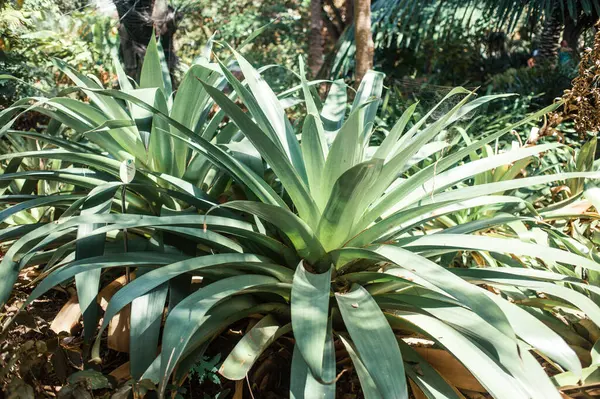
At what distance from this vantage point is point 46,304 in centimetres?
245

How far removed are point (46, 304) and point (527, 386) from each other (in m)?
2.00

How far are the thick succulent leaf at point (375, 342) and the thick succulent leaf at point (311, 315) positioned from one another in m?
0.08

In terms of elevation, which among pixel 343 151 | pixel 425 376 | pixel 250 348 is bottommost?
pixel 425 376

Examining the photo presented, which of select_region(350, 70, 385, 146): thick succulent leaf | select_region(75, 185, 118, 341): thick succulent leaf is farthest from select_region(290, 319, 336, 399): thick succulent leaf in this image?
select_region(350, 70, 385, 146): thick succulent leaf

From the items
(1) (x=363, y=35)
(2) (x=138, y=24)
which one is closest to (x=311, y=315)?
(1) (x=363, y=35)

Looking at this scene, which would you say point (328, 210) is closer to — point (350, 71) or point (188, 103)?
point (188, 103)

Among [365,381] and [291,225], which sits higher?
[291,225]

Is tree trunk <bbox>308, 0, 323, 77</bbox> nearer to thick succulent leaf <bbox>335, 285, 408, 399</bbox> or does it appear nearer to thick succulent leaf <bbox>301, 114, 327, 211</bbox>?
thick succulent leaf <bbox>301, 114, 327, 211</bbox>

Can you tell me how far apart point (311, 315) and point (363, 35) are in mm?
3001

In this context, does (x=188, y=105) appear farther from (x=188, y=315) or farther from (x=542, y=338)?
(x=542, y=338)

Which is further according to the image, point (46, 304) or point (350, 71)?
point (350, 71)

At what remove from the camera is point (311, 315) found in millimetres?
1412

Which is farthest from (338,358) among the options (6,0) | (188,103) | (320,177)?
(6,0)

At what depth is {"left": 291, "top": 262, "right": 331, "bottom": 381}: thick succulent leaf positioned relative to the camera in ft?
4.21
